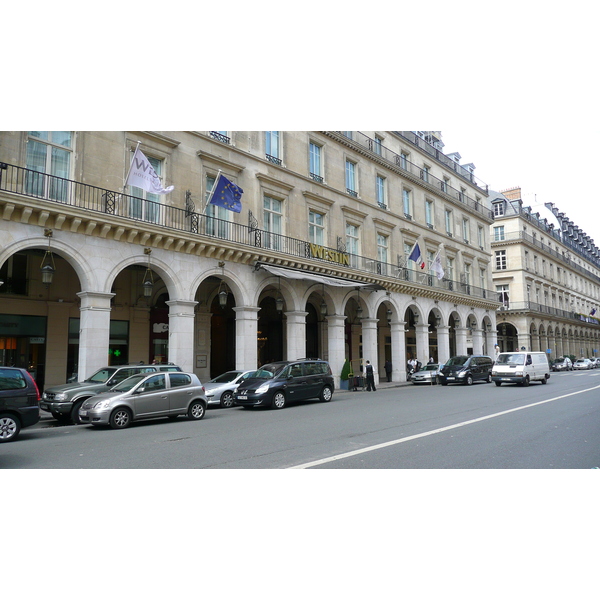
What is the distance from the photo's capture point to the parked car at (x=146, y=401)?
13.2m

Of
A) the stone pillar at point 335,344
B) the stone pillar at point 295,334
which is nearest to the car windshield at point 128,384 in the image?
the stone pillar at point 295,334

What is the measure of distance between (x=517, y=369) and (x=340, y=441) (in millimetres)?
19136

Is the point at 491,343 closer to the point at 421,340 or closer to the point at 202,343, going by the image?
→ the point at 421,340

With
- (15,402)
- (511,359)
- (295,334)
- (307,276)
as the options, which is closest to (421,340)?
(511,359)

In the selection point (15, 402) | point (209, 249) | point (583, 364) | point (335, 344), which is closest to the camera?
point (15, 402)

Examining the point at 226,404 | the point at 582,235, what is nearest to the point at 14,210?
the point at 226,404

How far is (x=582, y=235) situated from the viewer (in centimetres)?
9325

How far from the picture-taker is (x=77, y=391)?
14.6 meters

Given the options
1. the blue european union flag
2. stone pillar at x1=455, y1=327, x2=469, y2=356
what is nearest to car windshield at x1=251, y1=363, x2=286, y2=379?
the blue european union flag

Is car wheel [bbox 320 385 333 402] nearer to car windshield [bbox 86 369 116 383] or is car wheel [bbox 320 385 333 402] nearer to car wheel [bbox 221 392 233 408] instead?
car wheel [bbox 221 392 233 408]

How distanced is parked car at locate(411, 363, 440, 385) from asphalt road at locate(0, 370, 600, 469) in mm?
14740

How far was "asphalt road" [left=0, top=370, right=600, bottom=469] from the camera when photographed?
8320mm

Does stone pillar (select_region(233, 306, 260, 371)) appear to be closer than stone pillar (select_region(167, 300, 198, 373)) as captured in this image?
No

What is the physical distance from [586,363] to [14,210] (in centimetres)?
6259
